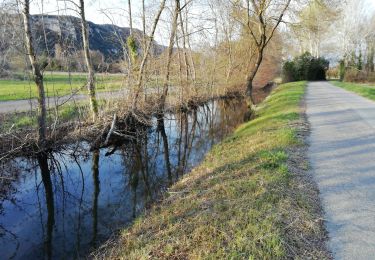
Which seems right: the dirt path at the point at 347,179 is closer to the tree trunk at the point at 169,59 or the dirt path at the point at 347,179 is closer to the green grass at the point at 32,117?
the green grass at the point at 32,117

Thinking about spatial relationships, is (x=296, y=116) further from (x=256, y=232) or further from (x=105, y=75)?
(x=256, y=232)

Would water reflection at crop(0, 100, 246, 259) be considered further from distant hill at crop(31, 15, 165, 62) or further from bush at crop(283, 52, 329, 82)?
bush at crop(283, 52, 329, 82)

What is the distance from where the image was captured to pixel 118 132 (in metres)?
13.5

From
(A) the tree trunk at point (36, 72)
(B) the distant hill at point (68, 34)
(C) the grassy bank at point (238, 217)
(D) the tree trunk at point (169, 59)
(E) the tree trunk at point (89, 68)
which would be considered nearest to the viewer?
(C) the grassy bank at point (238, 217)

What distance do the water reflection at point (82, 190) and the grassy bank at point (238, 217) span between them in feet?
3.68

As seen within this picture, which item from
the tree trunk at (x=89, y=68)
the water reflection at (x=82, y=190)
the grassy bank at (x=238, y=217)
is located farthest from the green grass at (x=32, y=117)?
the grassy bank at (x=238, y=217)

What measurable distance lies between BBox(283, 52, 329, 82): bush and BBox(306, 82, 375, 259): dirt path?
110 ft

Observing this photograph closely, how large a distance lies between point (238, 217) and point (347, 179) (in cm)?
253

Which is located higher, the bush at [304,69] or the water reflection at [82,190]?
the bush at [304,69]

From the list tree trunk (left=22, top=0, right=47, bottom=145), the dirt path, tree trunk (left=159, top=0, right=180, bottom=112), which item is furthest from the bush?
tree trunk (left=22, top=0, right=47, bottom=145)

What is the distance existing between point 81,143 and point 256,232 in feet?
29.7

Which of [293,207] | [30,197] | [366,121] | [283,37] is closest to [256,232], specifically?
[293,207]

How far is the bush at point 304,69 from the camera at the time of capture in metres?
43.0

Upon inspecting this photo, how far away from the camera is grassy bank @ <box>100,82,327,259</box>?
404 centimetres
